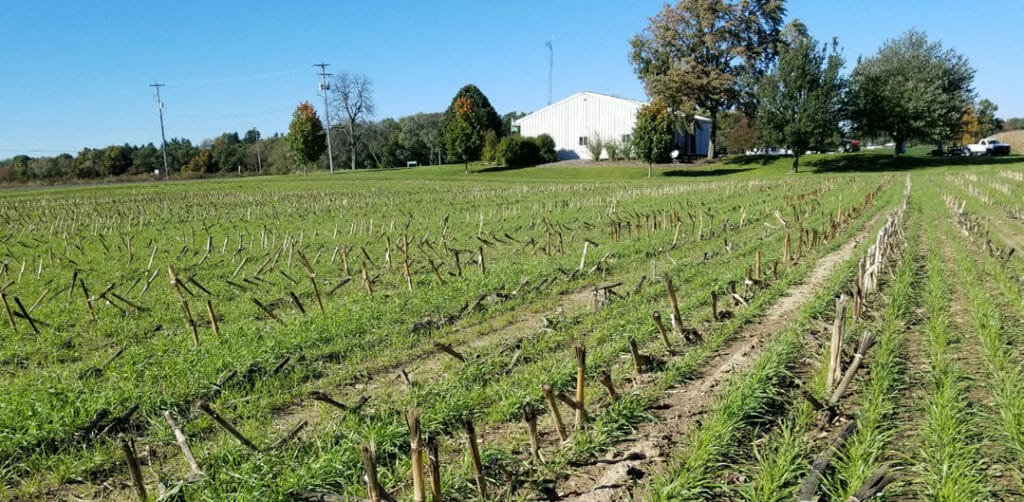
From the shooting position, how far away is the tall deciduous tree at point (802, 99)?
159ft

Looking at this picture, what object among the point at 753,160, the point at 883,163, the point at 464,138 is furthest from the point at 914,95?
the point at 464,138

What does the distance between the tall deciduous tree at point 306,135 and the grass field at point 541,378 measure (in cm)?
6912

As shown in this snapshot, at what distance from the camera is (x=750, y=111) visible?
188 ft

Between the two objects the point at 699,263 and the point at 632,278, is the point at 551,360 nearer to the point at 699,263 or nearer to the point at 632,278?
the point at 632,278

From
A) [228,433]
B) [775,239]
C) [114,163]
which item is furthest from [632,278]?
[114,163]

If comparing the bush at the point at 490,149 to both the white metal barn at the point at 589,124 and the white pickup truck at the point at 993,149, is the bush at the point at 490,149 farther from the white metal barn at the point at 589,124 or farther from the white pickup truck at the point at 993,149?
the white pickup truck at the point at 993,149

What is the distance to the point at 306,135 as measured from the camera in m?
77.8

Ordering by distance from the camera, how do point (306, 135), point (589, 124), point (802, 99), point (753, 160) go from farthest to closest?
point (306, 135)
point (589, 124)
point (753, 160)
point (802, 99)

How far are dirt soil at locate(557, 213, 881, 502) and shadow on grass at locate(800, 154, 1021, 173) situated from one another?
51.2 m

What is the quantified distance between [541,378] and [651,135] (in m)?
50.0

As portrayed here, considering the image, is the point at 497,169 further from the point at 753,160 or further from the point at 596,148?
the point at 753,160

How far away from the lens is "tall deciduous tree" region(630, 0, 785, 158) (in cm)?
5553

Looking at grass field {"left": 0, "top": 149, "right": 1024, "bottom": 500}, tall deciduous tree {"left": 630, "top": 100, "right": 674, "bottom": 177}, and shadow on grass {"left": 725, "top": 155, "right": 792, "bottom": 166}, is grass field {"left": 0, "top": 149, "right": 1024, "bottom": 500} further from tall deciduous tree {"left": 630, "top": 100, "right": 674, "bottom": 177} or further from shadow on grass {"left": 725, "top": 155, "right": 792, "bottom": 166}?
shadow on grass {"left": 725, "top": 155, "right": 792, "bottom": 166}

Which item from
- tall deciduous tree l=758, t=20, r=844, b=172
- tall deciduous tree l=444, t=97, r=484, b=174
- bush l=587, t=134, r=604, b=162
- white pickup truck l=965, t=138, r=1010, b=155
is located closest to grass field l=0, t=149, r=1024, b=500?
tall deciduous tree l=758, t=20, r=844, b=172
